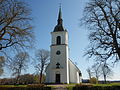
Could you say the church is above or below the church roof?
below

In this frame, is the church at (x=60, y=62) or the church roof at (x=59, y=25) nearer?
the church at (x=60, y=62)

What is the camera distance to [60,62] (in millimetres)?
31500

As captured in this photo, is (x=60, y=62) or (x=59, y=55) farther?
(x=59, y=55)

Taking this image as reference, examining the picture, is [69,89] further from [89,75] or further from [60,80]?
[89,75]

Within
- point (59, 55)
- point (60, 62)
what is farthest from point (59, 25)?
point (60, 62)

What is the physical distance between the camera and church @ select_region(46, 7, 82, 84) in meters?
30.7

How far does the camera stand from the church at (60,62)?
30.7 meters

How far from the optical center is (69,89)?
16.3 metres

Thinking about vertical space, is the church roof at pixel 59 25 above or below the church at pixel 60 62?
above

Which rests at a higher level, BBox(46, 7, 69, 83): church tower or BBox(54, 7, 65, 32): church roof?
BBox(54, 7, 65, 32): church roof

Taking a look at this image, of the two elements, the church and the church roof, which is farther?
the church roof

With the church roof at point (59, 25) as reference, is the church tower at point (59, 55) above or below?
below

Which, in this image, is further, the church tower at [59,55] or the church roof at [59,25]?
the church roof at [59,25]

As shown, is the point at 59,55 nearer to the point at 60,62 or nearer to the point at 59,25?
the point at 60,62
